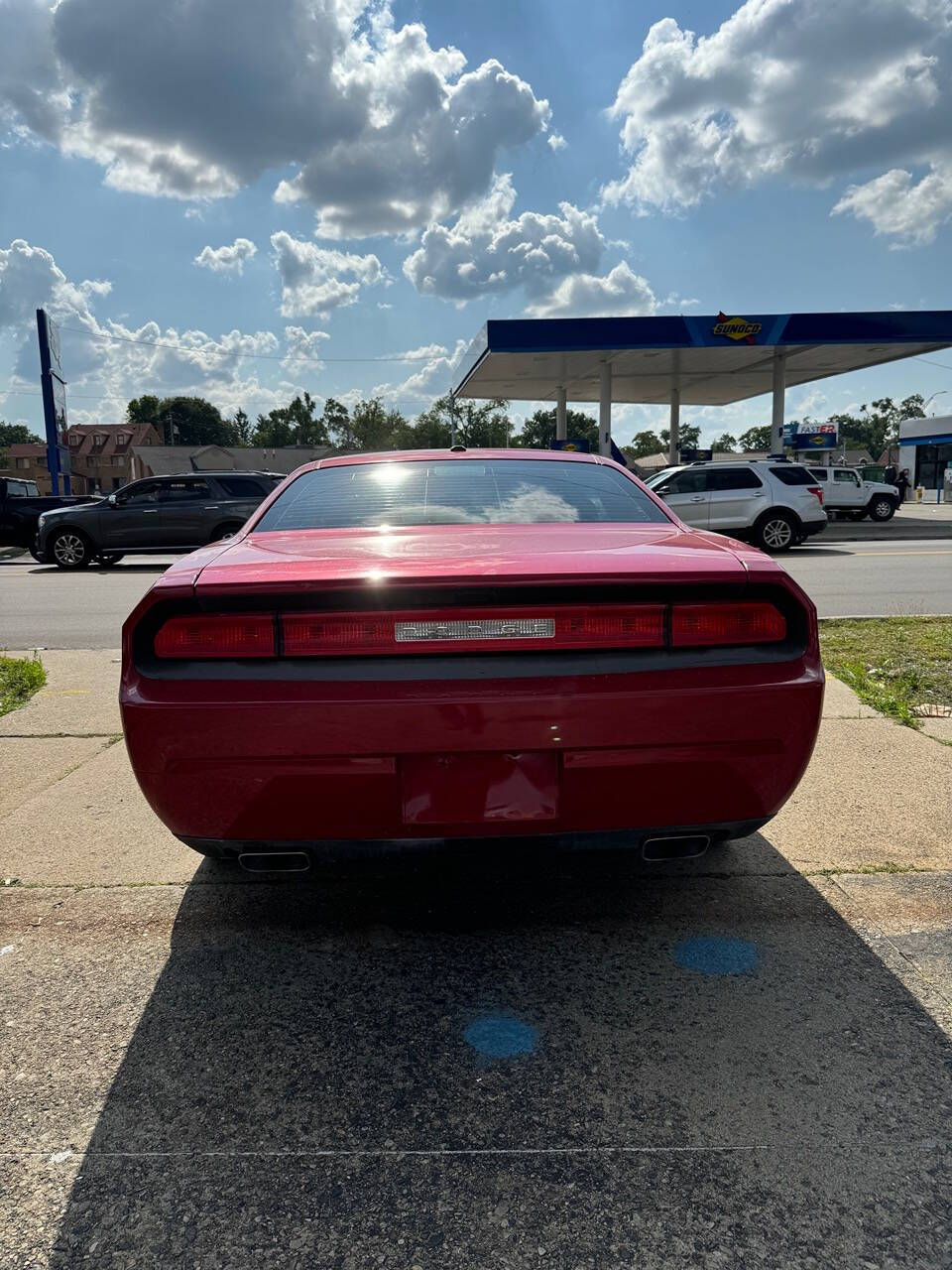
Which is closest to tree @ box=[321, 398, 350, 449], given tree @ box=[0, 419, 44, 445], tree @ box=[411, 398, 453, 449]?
tree @ box=[411, 398, 453, 449]

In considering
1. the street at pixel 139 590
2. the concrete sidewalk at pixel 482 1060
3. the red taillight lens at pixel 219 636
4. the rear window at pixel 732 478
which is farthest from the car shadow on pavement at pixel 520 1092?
the rear window at pixel 732 478

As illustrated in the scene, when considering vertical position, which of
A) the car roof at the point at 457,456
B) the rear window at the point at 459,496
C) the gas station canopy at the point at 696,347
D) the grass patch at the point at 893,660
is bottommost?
the grass patch at the point at 893,660

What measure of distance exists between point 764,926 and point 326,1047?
1485 millimetres

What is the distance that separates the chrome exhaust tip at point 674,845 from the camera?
2.58 metres

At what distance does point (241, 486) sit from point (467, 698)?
1521 centimetres

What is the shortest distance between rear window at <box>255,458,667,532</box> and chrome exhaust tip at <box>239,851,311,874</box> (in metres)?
1.24

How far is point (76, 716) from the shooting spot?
5777mm

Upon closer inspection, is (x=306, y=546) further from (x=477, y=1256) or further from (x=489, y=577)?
(x=477, y=1256)

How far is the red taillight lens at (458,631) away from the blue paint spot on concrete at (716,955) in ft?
3.48

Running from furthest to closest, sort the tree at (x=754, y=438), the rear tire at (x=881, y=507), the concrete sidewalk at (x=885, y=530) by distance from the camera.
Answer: the tree at (x=754, y=438), the rear tire at (x=881, y=507), the concrete sidewalk at (x=885, y=530)

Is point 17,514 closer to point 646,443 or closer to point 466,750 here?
point 466,750

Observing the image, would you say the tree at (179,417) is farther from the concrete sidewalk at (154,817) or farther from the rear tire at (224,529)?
the concrete sidewalk at (154,817)

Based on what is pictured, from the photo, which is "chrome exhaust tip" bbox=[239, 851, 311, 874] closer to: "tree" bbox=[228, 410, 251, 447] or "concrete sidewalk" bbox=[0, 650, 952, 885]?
"concrete sidewalk" bbox=[0, 650, 952, 885]

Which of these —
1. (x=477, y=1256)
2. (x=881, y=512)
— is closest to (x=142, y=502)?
(x=477, y=1256)
